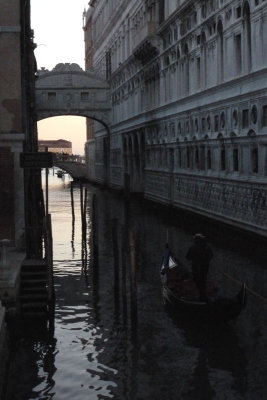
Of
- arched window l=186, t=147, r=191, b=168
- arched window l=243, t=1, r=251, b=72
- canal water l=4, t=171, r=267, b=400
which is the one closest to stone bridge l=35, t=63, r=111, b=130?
arched window l=186, t=147, r=191, b=168

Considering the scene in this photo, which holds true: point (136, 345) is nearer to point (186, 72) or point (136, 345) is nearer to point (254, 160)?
point (254, 160)

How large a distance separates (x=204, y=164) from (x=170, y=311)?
40.6 ft

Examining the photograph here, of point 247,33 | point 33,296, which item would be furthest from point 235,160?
point 33,296

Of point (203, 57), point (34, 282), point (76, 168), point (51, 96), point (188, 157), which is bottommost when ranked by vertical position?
point (34, 282)

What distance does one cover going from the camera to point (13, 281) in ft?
37.7

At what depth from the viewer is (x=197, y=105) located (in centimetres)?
2536

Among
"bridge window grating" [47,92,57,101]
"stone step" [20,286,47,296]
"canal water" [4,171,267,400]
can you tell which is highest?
"bridge window grating" [47,92,57,101]

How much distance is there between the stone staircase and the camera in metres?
12.2

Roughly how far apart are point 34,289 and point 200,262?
295 cm

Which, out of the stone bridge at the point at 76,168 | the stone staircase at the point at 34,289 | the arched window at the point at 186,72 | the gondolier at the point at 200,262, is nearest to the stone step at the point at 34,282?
the stone staircase at the point at 34,289

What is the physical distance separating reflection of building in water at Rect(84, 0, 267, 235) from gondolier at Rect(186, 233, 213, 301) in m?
2.23

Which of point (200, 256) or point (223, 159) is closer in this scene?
point (200, 256)

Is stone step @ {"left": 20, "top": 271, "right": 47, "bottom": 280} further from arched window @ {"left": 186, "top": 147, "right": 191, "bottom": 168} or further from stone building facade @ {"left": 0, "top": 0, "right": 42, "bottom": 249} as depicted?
arched window @ {"left": 186, "top": 147, "right": 191, "bottom": 168}

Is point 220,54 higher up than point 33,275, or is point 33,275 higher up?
point 220,54
